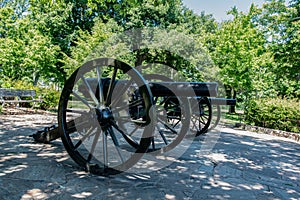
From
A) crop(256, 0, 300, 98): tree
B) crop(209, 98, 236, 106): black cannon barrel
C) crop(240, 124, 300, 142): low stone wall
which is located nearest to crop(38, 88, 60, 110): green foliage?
crop(209, 98, 236, 106): black cannon barrel

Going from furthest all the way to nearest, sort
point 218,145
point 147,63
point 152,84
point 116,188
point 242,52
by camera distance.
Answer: point 147,63 < point 242,52 < point 218,145 < point 152,84 < point 116,188

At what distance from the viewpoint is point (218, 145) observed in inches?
235

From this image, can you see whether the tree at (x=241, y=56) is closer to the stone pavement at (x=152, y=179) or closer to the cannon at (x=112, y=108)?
the stone pavement at (x=152, y=179)

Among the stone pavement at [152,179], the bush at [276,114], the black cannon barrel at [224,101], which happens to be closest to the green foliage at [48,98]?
the stone pavement at [152,179]

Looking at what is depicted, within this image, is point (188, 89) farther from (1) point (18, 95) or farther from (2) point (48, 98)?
(2) point (48, 98)

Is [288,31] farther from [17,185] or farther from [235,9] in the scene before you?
[17,185]

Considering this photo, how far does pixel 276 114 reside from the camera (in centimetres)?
947

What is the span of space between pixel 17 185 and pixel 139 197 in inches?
53.2

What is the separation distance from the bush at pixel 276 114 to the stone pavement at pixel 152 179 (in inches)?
191

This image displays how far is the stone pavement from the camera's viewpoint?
8.96 feet

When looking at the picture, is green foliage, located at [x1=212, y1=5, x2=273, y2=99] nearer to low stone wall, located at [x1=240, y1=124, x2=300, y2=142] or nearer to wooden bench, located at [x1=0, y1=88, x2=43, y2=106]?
low stone wall, located at [x1=240, y1=124, x2=300, y2=142]

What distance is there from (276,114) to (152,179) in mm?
7827

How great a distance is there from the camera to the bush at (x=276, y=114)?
909 centimetres

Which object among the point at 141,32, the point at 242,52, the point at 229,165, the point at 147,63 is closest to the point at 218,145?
the point at 229,165
